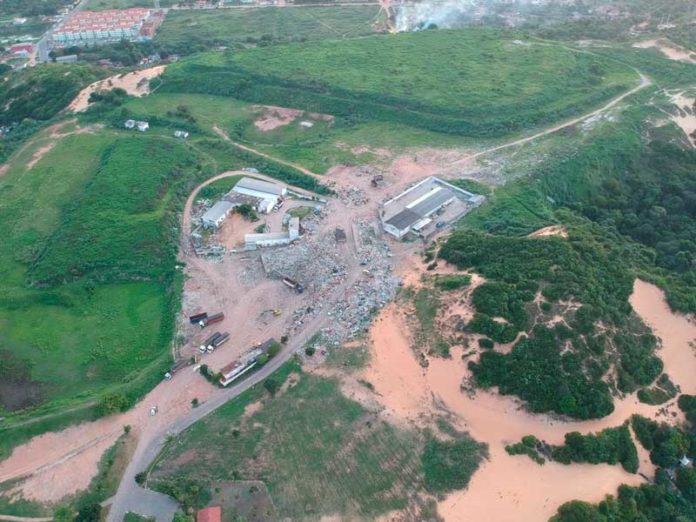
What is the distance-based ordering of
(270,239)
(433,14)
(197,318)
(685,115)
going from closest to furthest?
(197,318) < (270,239) < (685,115) < (433,14)

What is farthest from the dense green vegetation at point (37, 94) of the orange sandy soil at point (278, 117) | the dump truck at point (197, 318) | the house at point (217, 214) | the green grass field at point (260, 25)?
the dump truck at point (197, 318)

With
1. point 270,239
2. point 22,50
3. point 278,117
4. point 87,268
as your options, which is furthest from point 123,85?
point 270,239

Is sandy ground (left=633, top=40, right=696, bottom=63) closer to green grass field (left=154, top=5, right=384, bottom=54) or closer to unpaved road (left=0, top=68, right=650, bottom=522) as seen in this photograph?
green grass field (left=154, top=5, right=384, bottom=54)

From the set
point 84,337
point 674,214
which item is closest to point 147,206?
point 84,337

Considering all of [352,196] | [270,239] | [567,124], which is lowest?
[270,239]

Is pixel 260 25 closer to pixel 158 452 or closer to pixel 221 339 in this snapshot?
pixel 221 339

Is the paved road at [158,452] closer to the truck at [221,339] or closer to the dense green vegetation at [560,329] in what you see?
the truck at [221,339]

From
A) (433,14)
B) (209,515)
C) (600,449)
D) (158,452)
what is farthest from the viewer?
(433,14)
